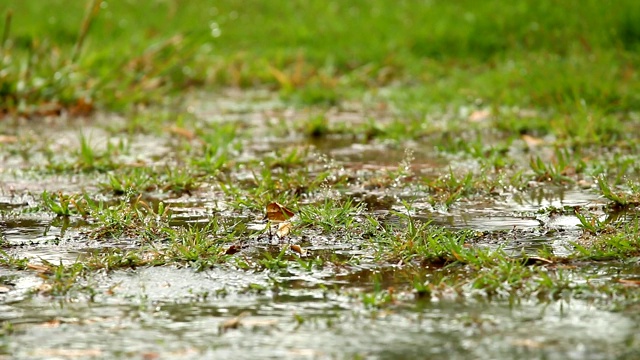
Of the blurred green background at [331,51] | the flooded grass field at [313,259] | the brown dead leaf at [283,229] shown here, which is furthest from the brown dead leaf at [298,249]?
the blurred green background at [331,51]

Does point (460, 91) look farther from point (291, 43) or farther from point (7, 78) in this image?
point (7, 78)

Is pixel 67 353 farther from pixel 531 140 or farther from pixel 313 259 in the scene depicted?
pixel 531 140

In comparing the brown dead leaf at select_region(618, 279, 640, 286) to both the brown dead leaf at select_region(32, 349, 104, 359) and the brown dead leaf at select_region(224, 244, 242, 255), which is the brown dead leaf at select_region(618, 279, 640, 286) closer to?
the brown dead leaf at select_region(224, 244, 242, 255)

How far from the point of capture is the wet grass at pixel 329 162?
2969mm

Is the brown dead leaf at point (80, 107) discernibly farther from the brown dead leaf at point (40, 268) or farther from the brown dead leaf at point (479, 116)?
the brown dead leaf at point (40, 268)

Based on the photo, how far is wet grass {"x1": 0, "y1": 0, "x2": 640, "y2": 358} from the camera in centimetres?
297

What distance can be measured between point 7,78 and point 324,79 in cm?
266

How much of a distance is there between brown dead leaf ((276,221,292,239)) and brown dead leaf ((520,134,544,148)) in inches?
100

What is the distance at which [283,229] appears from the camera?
11.9ft

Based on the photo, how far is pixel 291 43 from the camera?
9938mm

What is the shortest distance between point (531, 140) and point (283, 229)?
2729 mm

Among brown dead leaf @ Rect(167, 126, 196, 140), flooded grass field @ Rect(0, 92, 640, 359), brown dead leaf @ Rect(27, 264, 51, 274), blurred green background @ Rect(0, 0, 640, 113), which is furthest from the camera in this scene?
blurred green background @ Rect(0, 0, 640, 113)

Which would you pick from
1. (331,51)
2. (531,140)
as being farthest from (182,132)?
(331,51)

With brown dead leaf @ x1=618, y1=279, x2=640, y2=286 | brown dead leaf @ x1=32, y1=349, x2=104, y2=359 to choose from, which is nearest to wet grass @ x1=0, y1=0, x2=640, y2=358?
brown dead leaf @ x1=618, y1=279, x2=640, y2=286
